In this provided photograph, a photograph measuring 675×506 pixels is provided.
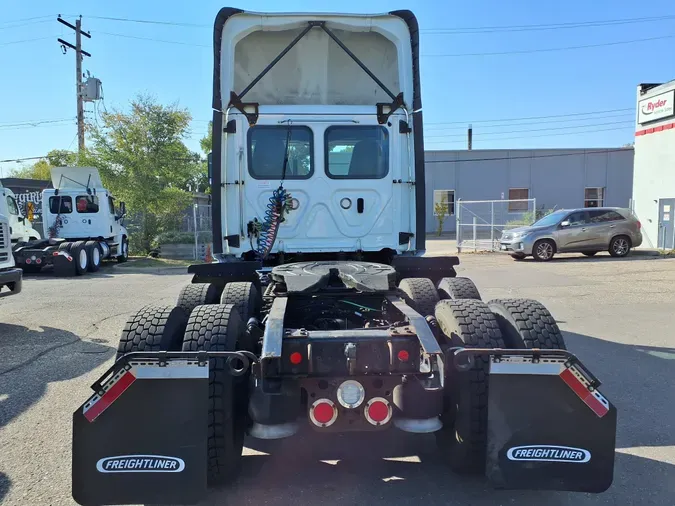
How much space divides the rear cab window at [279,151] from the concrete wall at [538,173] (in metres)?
30.6

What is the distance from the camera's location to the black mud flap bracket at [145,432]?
2623 millimetres

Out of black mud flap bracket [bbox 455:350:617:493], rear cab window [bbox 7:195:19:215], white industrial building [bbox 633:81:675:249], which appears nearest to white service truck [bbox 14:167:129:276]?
rear cab window [bbox 7:195:19:215]

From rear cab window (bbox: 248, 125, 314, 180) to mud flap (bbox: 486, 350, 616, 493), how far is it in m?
3.36

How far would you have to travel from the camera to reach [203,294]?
4484mm

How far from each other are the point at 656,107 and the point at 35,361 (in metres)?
21.8

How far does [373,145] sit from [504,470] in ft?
11.9

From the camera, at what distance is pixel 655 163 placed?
19.6 metres

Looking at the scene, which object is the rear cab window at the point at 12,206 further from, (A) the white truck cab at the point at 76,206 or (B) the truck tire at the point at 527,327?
(B) the truck tire at the point at 527,327

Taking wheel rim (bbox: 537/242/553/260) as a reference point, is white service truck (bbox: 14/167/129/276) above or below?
above

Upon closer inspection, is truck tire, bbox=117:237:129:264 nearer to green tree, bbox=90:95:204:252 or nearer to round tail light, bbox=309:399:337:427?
green tree, bbox=90:95:204:252

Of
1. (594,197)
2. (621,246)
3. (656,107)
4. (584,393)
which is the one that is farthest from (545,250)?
(594,197)

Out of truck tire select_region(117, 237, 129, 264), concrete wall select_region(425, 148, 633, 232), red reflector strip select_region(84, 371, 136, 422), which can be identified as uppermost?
concrete wall select_region(425, 148, 633, 232)

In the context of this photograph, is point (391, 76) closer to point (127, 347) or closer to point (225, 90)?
point (225, 90)

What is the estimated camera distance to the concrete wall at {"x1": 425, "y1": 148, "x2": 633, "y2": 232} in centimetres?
3525
